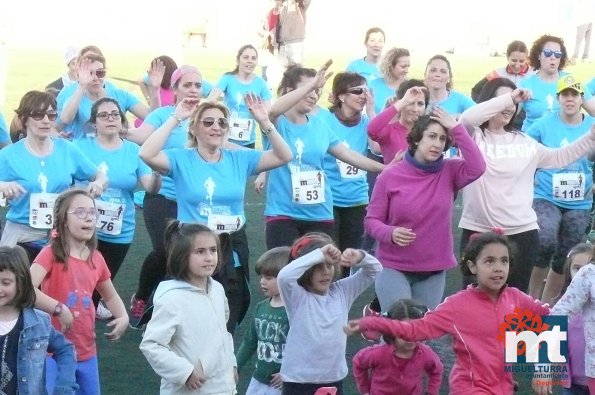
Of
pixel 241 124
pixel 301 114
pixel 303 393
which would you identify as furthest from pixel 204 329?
pixel 241 124

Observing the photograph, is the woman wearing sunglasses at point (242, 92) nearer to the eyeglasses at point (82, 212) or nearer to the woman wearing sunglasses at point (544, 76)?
the woman wearing sunglasses at point (544, 76)

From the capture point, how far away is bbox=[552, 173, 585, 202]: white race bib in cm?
895

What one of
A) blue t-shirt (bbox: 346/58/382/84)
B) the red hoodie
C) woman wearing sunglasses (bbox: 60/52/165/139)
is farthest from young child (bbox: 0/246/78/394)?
blue t-shirt (bbox: 346/58/382/84)

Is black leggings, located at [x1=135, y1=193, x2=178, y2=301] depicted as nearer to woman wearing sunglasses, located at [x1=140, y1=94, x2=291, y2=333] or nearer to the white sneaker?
the white sneaker

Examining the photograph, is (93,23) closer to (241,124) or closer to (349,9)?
(349,9)

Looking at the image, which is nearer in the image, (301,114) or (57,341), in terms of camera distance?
(57,341)

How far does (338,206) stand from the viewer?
354 inches

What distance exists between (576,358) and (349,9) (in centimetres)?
3701

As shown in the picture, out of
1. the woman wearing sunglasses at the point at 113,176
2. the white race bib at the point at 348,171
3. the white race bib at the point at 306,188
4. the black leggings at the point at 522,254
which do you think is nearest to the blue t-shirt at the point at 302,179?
the white race bib at the point at 306,188

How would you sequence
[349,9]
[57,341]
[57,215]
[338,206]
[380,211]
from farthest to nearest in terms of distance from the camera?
1. [349,9]
2. [338,206]
3. [380,211]
4. [57,215]
5. [57,341]

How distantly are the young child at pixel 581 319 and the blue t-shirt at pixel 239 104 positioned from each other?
19.8 feet

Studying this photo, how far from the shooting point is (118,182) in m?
8.35

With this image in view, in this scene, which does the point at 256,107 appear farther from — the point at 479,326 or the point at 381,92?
the point at 381,92

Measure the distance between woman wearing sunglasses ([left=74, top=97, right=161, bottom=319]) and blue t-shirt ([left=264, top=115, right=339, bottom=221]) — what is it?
843 millimetres
